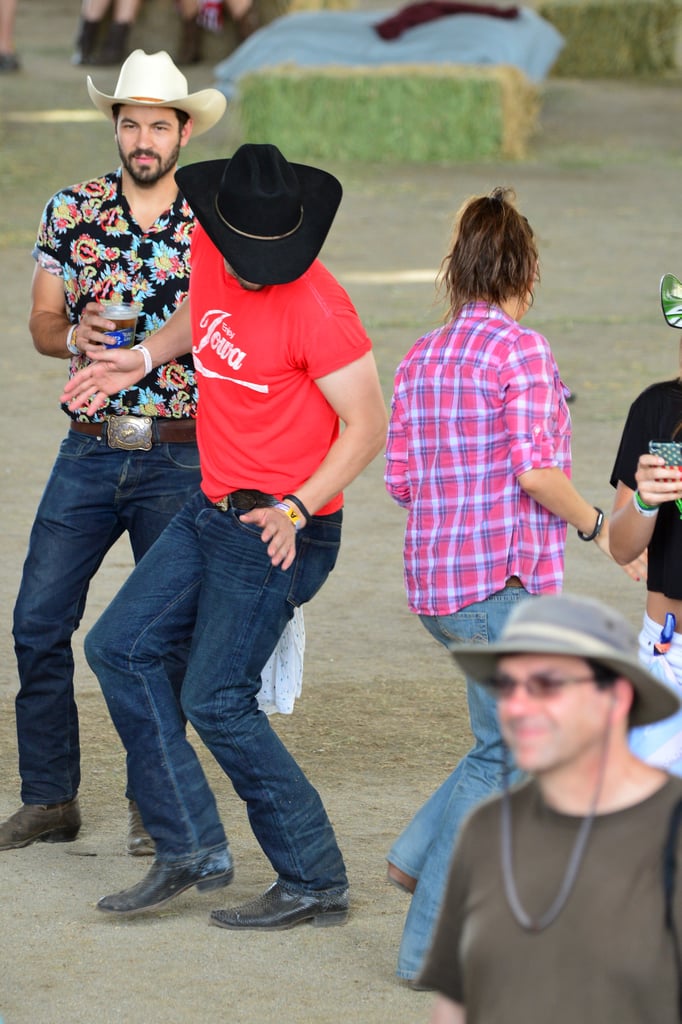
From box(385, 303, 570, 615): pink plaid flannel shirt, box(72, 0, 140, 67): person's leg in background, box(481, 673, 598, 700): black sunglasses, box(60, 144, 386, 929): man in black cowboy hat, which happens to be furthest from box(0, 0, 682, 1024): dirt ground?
box(72, 0, 140, 67): person's leg in background

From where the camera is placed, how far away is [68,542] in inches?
180

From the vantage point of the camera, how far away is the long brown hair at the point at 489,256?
3848mm

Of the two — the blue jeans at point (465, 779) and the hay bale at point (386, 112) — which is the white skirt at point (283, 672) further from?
the hay bale at point (386, 112)

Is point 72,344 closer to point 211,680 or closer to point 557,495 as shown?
point 211,680

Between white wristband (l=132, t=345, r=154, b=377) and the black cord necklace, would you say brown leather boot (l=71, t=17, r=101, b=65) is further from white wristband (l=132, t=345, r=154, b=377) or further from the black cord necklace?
the black cord necklace

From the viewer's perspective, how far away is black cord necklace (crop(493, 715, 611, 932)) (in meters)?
2.24

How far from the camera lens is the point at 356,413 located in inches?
157

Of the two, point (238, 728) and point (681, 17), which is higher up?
point (681, 17)

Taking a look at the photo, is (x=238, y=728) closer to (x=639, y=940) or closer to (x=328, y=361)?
(x=328, y=361)

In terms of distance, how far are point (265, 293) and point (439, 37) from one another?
48.7 feet

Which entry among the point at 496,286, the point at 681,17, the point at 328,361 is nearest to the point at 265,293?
the point at 328,361

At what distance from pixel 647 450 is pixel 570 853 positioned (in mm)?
1615

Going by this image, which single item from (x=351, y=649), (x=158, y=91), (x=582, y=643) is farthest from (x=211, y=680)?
(x=351, y=649)

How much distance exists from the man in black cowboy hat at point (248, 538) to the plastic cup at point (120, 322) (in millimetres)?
293
